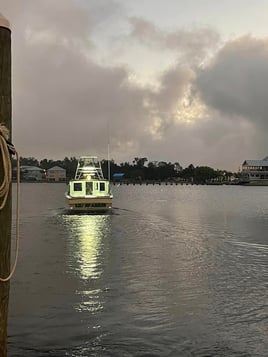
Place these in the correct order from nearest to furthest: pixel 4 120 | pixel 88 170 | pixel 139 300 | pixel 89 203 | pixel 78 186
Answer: pixel 4 120 → pixel 139 300 → pixel 89 203 → pixel 78 186 → pixel 88 170

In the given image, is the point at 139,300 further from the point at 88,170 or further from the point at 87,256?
the point at 88,170

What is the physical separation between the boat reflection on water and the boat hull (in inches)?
193

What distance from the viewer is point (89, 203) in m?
48.6

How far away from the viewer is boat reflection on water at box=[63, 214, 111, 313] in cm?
1370

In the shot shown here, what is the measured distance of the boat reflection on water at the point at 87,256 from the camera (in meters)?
13.7

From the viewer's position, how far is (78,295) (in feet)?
46.2

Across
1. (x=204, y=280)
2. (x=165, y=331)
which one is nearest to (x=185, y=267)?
(x=204, y=280)

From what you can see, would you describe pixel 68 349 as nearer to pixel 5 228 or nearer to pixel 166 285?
pixel 5 228

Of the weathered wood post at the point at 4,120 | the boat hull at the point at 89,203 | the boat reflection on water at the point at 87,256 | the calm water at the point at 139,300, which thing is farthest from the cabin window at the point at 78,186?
the weathered wood post at the point at 4,120

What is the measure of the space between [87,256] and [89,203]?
26.3m

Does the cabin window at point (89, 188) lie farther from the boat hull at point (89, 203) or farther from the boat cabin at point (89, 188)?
the boat hull at point (89, 203)

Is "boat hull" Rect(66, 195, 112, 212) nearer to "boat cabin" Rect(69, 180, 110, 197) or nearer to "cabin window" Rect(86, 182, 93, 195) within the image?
"boat cabin" Rect(69, 180, 110, 197)

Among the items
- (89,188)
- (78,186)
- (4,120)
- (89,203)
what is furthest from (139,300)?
(78,186)

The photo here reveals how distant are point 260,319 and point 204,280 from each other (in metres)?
4.96
